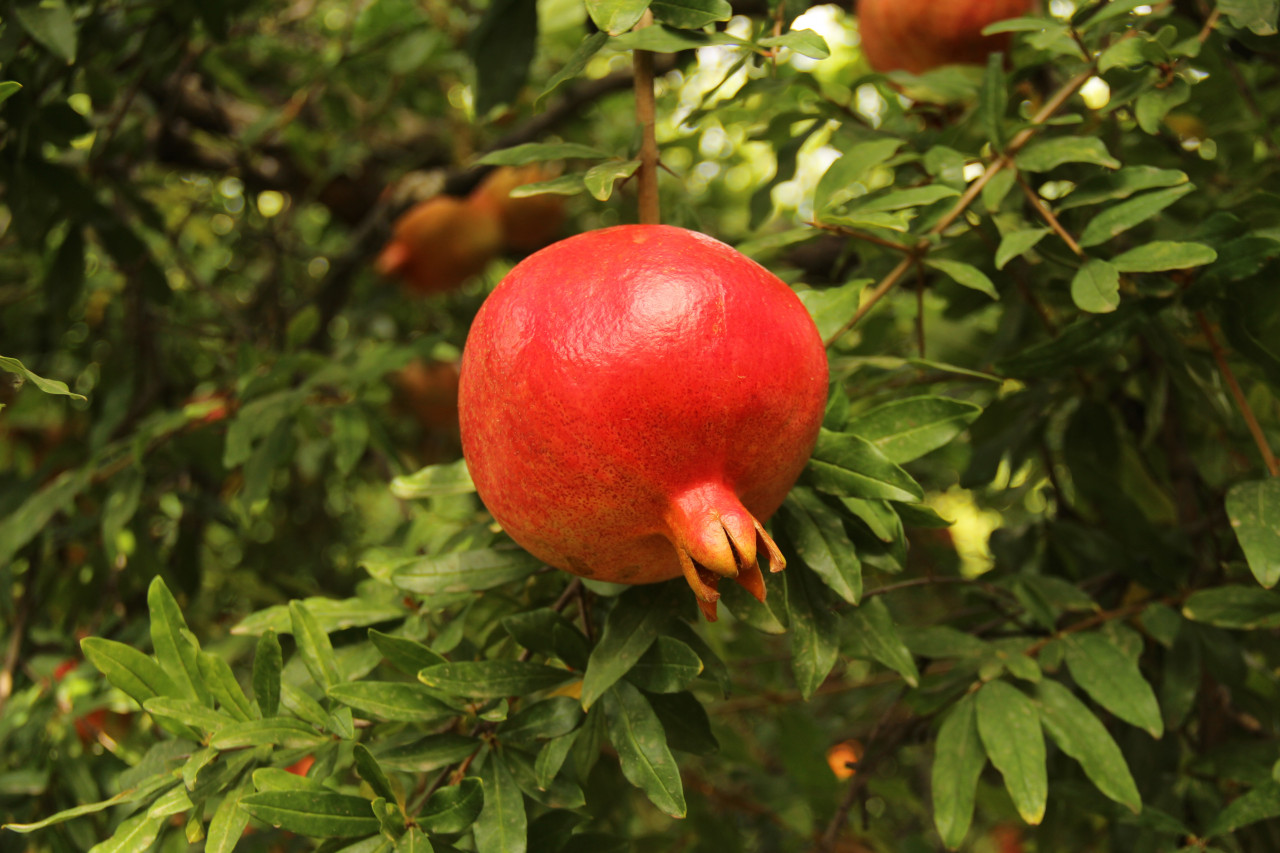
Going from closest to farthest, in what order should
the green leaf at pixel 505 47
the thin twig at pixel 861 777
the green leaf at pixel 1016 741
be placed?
the green leaf at pixel 1016 741
the thin twig at pixel 861 777
the green leaf at pixel 505 47

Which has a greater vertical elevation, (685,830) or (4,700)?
(4,700)

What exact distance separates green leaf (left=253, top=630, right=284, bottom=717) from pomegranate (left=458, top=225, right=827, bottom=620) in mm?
230

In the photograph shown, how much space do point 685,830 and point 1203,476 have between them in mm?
939

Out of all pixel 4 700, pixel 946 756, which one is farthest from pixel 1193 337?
pixel 4 700

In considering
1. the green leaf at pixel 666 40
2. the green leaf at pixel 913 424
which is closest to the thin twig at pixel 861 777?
the green leaf at pixel 913 424

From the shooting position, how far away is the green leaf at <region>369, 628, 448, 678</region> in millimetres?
746

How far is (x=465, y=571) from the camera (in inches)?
33.4

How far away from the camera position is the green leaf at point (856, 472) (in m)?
0.73

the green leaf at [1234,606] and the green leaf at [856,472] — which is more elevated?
the green leaf at [856,472]

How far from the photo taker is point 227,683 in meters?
0.77

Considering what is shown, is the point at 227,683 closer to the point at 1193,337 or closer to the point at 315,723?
the point at 315,723

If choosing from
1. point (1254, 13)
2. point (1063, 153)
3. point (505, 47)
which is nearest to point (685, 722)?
point (1063, 153)

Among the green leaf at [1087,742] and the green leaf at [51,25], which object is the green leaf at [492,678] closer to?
the green leaf at [1087,742]

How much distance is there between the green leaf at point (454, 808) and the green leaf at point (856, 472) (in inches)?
14.0
